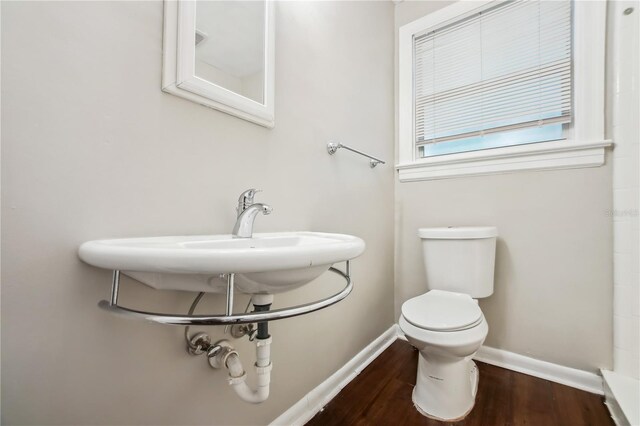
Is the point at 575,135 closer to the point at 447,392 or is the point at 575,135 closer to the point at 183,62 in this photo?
the point at 447,392

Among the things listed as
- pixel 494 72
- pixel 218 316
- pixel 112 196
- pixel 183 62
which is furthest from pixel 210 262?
pixel 494 72

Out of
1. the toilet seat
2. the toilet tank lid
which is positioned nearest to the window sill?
the toilet tank lid

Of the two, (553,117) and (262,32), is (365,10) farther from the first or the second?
(553,117)

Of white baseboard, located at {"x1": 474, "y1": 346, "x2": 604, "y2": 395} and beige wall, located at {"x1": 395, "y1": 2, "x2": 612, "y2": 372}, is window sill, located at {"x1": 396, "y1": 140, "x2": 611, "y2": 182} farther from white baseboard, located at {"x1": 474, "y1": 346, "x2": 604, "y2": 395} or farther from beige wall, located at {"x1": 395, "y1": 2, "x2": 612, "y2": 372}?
white baseboard, located at {"x1": 474, "y1": 346, "x2": 604, "y2": 395}

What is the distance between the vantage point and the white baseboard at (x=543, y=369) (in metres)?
1.22

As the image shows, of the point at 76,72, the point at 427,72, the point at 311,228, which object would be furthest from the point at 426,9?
the point at 76,72

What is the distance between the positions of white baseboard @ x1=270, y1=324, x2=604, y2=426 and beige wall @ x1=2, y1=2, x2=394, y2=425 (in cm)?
8

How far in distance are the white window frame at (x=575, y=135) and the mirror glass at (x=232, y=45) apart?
1.15 m

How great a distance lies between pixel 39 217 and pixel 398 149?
5.61 feet

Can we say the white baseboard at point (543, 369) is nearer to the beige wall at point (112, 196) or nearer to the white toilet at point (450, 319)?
the white toilet at point (450, 319)

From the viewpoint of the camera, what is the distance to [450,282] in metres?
1.36

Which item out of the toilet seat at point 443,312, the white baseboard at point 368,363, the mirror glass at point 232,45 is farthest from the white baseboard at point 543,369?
the mirror glass at point 232,45

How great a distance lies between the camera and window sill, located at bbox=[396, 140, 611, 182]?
4.13ft

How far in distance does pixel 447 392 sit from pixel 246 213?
1073 mm
